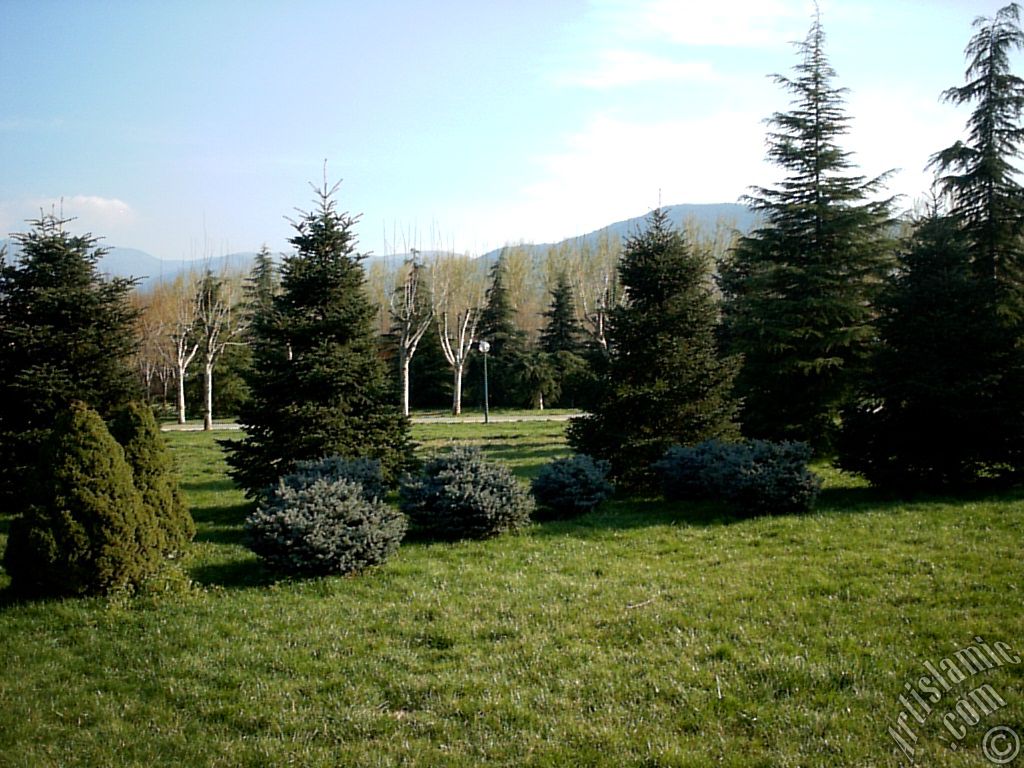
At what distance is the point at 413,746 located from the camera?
448 centimetres

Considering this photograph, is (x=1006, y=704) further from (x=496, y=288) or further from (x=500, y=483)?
(x=496, y=288)

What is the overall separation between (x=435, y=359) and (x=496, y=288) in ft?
22.5

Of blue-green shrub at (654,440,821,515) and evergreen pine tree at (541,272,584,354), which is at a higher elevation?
evergreen pine tree at (541,272,584,354)

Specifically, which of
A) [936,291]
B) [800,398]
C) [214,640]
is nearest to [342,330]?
[214,640]

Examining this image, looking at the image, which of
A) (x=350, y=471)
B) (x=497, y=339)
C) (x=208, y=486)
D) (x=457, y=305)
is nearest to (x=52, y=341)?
(x=208, y=486)

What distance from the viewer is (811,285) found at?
1788cm

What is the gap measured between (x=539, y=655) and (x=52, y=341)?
12.2 m

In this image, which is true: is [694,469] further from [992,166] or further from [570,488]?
[992,166]

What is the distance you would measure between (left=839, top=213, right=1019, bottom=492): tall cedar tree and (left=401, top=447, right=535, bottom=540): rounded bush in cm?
635

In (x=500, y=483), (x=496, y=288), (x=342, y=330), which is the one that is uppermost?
(x=496, y=288)

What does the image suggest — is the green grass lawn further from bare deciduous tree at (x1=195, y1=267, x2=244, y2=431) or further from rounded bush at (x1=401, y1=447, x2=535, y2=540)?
bare deciduous tree at (x1=195, y1=267, x2=244, y2=431)

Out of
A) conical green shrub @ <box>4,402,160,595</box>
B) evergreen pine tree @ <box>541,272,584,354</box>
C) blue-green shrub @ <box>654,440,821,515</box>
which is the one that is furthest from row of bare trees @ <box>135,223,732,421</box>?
conical green shrub @ <box>4,402,160,595</box>

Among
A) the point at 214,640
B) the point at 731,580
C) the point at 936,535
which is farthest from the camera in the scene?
the point at 936,535

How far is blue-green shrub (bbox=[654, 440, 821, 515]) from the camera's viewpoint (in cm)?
1066
